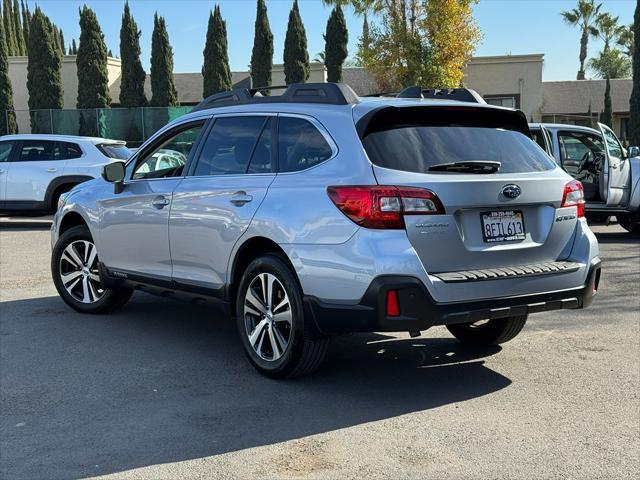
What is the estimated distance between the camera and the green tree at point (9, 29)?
54.6 metres

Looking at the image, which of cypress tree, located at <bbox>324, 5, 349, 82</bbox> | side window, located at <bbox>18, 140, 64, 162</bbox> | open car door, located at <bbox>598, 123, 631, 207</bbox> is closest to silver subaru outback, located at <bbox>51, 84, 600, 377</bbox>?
open car door, located at <bbox>598, 123, 631, 207</bbox>

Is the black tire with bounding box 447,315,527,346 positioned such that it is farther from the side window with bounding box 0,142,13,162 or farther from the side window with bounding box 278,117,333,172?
the side window with bounding box 0,142,13,162

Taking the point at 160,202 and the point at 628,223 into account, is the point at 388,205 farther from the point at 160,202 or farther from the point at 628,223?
the point at 628,223

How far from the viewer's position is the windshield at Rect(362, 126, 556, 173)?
4.56m

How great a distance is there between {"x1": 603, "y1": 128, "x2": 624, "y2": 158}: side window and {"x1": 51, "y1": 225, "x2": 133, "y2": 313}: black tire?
27.6ft

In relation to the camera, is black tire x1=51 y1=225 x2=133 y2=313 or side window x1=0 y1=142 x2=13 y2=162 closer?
black tire x1=51 y1=225 x2=133 y2=313

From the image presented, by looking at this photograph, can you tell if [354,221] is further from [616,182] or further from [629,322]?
[616,182]

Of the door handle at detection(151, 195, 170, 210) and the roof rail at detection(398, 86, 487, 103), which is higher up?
the roof rail at detection(398, 86, 487, 103)

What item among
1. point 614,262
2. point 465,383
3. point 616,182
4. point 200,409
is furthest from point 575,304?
point 616,182

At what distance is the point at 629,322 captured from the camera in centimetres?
676

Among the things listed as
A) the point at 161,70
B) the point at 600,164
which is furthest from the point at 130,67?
the point at 600,164

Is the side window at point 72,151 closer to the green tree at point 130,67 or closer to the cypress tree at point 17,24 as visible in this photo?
the green tree at point 130,67

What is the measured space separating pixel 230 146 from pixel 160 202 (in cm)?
84

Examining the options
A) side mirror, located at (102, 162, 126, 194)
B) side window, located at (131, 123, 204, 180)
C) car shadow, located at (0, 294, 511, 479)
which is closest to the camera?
car shadow, located at (0, 294, 511, 479)
